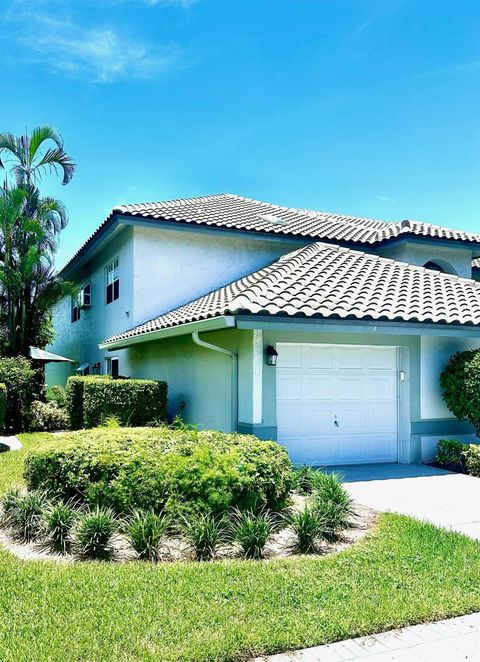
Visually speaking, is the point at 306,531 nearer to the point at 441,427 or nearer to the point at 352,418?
the point at 352,418

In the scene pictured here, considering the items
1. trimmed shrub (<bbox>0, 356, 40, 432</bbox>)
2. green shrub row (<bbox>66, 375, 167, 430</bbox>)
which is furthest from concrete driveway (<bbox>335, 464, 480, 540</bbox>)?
trimmed shrub (<bbox>0, 356, 40, 432</bbox>)

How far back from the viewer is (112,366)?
21.1 metres

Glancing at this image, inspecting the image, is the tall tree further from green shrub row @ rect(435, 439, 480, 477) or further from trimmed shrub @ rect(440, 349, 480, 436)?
green shrub row @ rect(435, 439, 480, 477)

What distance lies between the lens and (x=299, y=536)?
6148 mm

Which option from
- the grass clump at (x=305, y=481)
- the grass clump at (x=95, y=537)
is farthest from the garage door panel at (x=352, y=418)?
the grass clump at (x=95, y=537)

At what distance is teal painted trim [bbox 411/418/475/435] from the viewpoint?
479 inches

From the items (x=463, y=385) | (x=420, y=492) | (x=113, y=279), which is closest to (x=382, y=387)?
(x=463, y=385)

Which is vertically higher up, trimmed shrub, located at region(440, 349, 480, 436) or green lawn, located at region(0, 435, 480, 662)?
trimmed shrub, located at region(440, 349, 480, 436)

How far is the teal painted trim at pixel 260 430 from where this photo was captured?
10.6 meters

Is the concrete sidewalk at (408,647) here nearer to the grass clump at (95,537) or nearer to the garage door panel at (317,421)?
the grass clump at (95,537)

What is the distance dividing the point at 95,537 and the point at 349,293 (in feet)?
26.9

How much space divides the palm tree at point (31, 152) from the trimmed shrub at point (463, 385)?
16.1 meters

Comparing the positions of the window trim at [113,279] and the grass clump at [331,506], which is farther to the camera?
the window trim at [113,279]

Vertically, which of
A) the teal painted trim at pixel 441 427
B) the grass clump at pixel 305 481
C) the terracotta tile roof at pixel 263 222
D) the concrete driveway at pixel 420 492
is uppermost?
the terracotta tile roof at pixel 263 222
